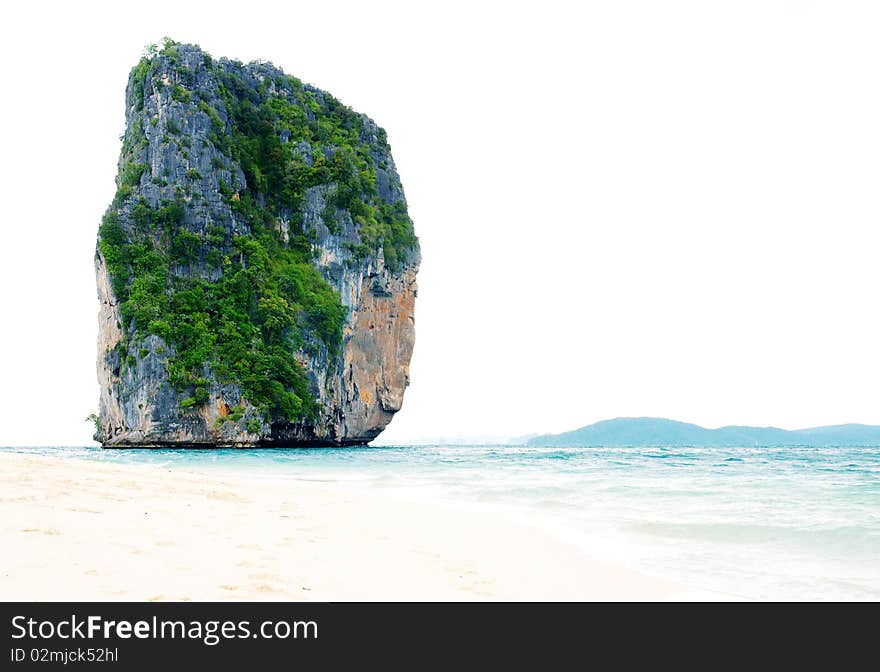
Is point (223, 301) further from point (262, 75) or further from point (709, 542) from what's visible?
point (709, 542)

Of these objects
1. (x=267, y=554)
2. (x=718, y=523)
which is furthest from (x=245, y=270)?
(x=267, y=554)

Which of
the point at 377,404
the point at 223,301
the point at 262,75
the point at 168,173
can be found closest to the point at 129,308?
the point at 223,301

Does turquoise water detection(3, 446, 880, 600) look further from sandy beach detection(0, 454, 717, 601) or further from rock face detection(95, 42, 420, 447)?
rock face detection(95, 42, 420, 447)

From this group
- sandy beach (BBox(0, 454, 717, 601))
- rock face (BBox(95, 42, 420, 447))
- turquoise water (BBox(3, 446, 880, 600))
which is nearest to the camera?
sandy beach (BBox(0, 454, 717, 601))

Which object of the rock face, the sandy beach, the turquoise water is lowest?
the turquoise water

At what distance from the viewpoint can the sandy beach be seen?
→ 3.93 meters

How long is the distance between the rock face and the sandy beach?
3623cm

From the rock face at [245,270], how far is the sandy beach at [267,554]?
119 feet

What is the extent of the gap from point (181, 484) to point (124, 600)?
717 cm

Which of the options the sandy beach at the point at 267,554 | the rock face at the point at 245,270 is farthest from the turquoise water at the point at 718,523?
the rock face at the point at 245,270

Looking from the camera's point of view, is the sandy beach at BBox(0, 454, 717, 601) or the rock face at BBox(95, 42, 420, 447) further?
the rock face at BBox(95, 42, 420, 447)

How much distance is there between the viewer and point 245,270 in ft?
155

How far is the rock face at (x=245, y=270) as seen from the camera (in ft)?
141

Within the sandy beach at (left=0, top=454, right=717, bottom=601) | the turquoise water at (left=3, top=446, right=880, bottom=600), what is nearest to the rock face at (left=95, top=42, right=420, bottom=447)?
the turquoise water at (left=3, top=446, right=880, bottom=600)
